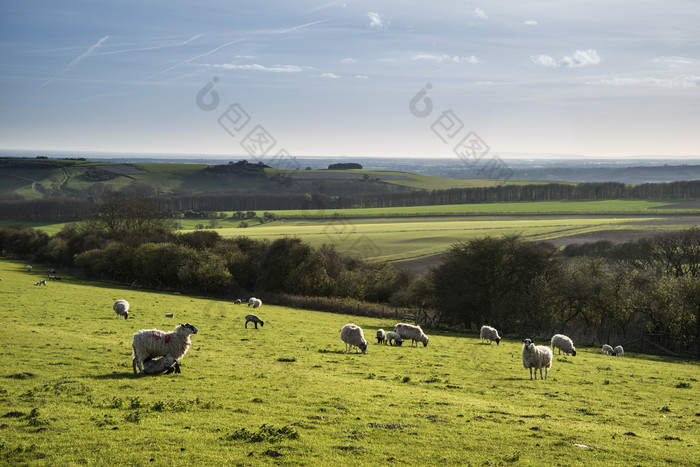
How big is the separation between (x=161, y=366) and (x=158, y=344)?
0.87 m

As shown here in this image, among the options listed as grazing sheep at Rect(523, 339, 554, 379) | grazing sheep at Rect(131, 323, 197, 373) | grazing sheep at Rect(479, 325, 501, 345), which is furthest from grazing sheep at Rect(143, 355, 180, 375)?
grazing sheep at Rect(479, 325, 501, 345)

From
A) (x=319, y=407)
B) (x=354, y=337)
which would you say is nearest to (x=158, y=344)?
(x=319, y=407)

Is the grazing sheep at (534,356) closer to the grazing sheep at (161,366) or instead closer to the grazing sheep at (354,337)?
the grazing sheep at (354,337)

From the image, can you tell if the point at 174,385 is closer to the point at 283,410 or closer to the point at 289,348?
the point at 283,410

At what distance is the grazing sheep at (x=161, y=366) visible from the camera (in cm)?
1888

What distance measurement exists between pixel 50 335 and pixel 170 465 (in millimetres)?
18508

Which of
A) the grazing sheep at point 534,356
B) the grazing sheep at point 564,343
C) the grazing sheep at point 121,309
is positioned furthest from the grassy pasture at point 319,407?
the grazing sheep at point 121,309

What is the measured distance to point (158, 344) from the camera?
19484 mm

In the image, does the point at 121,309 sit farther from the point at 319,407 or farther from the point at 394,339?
the point at 319,407

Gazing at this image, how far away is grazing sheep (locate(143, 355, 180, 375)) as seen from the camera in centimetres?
1888

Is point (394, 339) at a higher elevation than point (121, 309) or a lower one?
lower

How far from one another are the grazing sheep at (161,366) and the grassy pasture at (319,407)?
47 centimetres

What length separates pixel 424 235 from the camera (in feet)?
401

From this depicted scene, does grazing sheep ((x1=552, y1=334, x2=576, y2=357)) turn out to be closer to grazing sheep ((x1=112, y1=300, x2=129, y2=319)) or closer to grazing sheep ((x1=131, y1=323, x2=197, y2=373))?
grazing sheep ((x1=131, y1=323, x2=197, y2=373))
